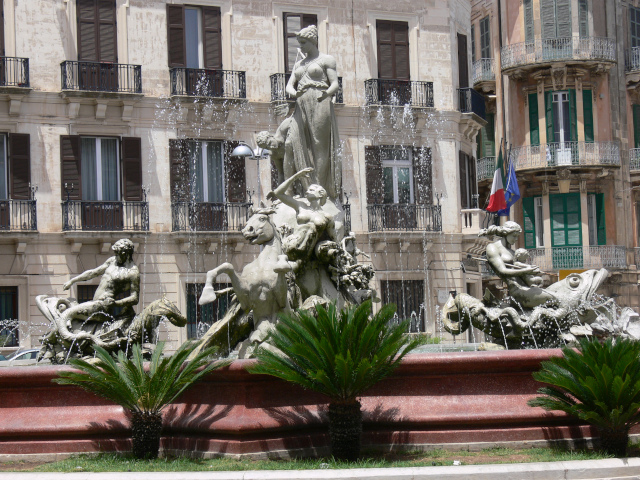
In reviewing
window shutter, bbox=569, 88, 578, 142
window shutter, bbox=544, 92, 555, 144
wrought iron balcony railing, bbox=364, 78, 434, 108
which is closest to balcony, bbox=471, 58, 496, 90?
window shutter, bbox=544, 92, 555, 144

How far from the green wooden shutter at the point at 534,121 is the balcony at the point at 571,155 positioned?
0.44 m

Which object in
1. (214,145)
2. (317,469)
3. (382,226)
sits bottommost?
(317,469)

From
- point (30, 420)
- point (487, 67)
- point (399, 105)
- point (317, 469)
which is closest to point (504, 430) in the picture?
point (317, 469)

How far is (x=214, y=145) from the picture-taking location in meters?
33.1

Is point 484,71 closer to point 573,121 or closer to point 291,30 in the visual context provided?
point 573,121

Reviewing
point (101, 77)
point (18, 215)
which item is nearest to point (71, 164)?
point (18, 215)

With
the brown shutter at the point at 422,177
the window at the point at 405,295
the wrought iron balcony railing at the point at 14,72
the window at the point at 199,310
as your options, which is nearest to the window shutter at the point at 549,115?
the brown shutter at the point at 422,177

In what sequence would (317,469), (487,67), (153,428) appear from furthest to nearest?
1. (487,67)
2. (153,428)
3. (317,469)

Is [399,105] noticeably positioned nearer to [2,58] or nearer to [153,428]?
[2,58]

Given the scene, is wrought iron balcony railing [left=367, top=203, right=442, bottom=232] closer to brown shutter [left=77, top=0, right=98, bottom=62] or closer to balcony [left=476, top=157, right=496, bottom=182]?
brown shutter [left=77, top=0, right=98, bottom=62]

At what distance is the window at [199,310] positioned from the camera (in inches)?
1217

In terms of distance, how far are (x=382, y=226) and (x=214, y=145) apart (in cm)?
554

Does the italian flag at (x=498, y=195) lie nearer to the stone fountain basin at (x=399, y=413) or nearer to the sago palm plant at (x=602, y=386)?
the stone fountain basin at (x=399, y=413)

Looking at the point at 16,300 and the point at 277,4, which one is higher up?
the point at 277,4
